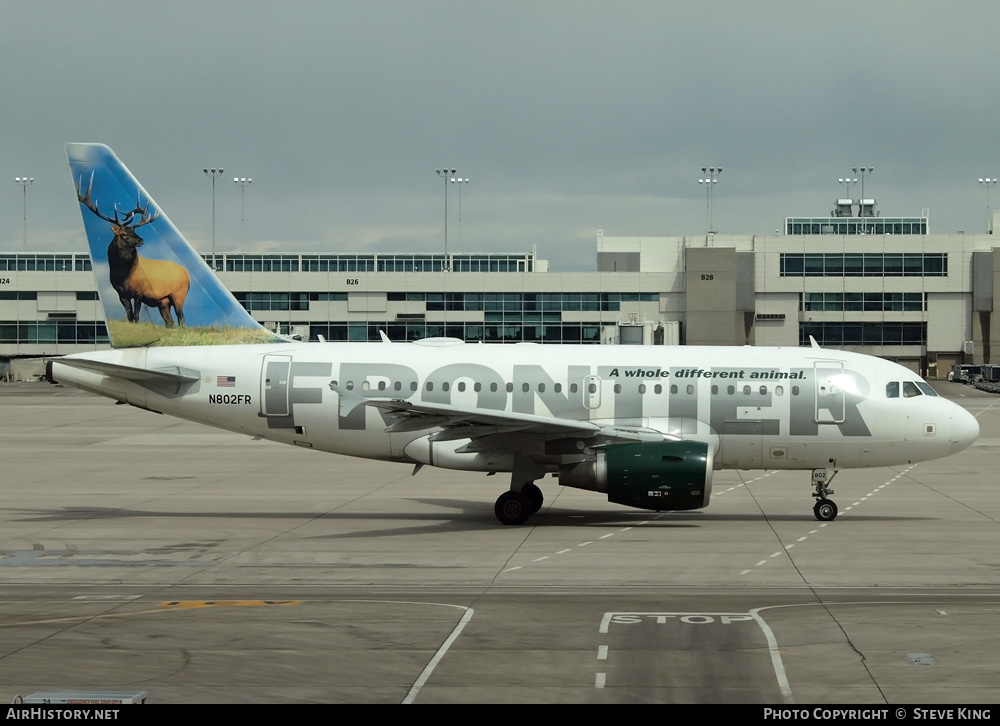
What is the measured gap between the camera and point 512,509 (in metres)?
29.7

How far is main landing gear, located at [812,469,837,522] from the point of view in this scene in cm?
3050

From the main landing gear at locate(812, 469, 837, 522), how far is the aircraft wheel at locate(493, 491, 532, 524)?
756 centimetres

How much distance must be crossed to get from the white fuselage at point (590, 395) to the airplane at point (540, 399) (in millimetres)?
36

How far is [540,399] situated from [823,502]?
774 cm

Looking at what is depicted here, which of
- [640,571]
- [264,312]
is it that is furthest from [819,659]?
[264,312]

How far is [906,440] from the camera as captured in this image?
→ 99.7ft

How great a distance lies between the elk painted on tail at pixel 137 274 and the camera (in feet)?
108

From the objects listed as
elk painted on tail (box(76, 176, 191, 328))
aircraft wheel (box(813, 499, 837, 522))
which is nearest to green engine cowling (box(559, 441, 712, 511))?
aircraft wheel (box(813, 499, 837, 522))

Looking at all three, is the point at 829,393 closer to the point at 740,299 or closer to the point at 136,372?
the point at 136,372

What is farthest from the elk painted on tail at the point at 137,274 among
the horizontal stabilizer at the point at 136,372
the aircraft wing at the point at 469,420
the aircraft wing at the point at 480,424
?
the aircraft wing at the point at 469,420

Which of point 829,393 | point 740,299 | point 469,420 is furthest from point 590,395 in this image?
point 740,299

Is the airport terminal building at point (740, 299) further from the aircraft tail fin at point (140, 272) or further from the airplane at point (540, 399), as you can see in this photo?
the airplane at point (540, 399)
